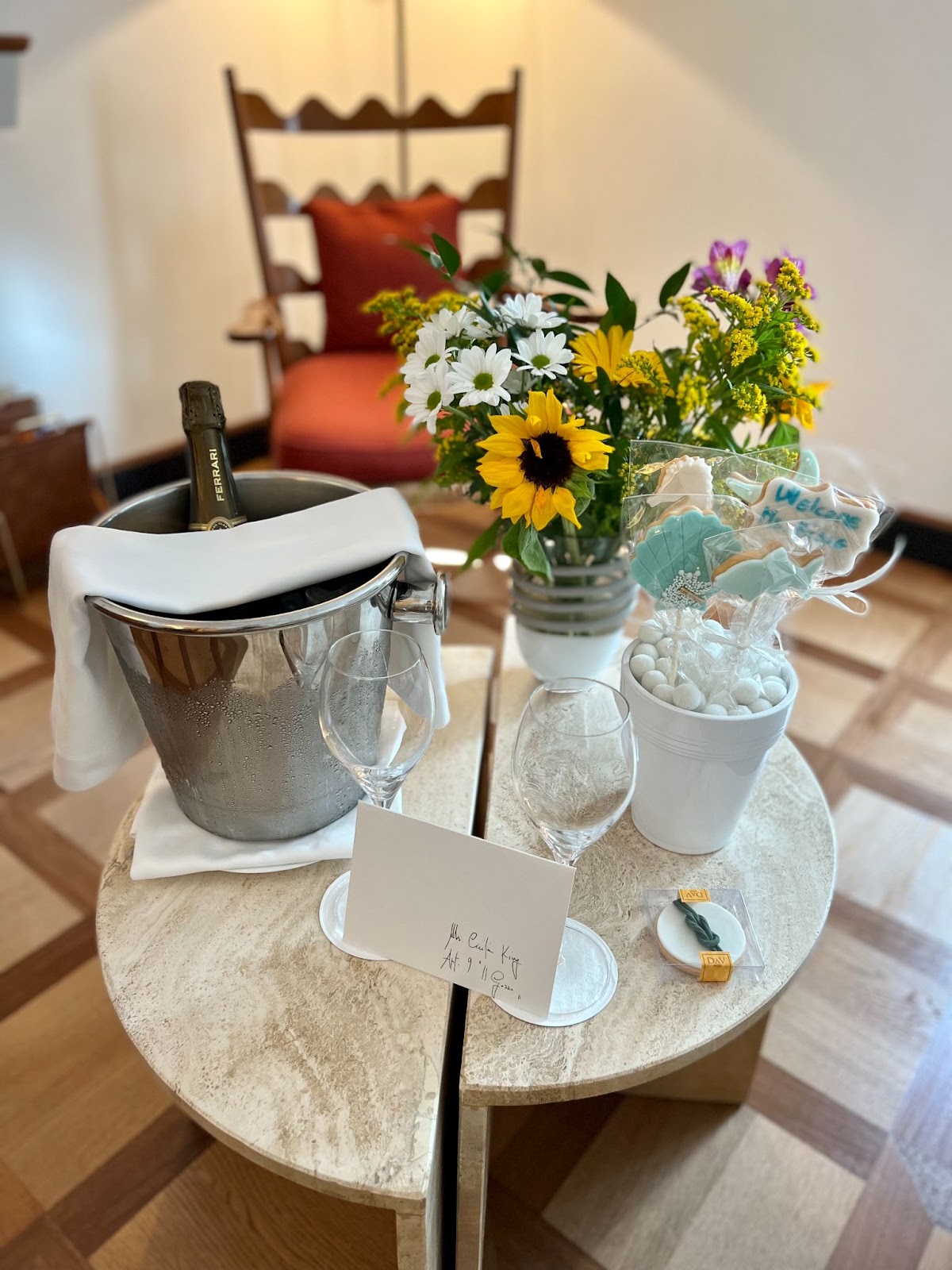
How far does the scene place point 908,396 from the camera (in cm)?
228

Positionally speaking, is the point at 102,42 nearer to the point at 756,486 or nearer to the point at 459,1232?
the point at 756,486

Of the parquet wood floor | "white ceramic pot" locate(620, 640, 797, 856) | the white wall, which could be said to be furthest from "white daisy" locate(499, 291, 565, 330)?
the white wall

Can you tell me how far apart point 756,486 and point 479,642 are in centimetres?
126

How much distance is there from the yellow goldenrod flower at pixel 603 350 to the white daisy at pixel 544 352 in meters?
0.05

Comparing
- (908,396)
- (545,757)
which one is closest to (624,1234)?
(545,757)

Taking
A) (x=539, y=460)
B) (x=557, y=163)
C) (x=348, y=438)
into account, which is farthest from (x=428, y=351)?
(x=557, y=163)

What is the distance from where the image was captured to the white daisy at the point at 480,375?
0.80 metres

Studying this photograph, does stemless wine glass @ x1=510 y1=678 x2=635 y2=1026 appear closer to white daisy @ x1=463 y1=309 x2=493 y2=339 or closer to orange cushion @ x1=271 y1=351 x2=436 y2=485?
white daisy @ x1=463 y1=309 x2=493 y2=339

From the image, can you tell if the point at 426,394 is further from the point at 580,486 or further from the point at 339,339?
the point at 339,339

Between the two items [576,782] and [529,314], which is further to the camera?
[529,314]

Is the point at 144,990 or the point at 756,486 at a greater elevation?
the point at 756,486

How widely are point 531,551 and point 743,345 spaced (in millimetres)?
262

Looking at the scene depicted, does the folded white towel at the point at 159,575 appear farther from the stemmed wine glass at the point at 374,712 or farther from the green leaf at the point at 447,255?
the green leaf at the point at 447,255

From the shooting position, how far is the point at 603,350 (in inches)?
34.7
